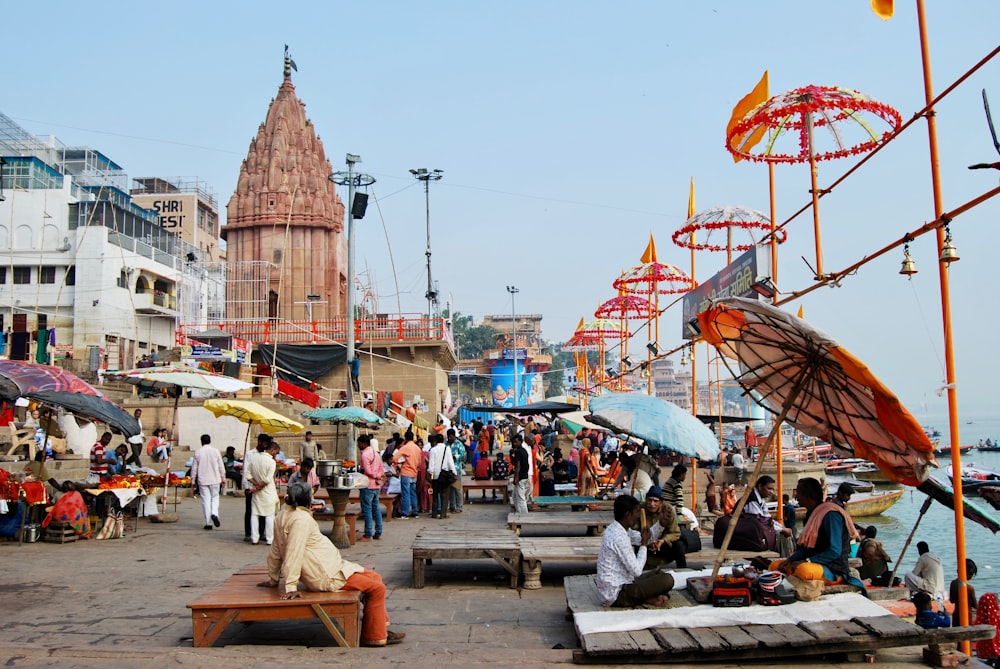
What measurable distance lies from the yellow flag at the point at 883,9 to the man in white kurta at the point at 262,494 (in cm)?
884

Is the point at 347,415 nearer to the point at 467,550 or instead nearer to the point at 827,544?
the point at 467,550

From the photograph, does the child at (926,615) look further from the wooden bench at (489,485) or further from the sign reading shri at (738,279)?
the wooden bench at (489,485)

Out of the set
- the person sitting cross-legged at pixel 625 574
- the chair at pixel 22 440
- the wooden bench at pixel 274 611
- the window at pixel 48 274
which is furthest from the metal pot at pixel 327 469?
the window at pixel 48 274

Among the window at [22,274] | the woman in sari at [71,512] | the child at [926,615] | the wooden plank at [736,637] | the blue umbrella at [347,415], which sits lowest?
the child at [926,615]

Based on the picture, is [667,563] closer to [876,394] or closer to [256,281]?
[876,394]

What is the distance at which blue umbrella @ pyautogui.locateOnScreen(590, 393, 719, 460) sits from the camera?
1099 centimetres

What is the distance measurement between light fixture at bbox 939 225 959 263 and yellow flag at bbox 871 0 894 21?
7.58 feet

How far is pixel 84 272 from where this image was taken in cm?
3478

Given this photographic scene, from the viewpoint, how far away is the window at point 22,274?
3519cm

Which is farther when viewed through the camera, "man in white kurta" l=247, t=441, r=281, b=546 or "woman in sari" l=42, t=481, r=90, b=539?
"woman in sari" l=42, t=481, r=90, b=539

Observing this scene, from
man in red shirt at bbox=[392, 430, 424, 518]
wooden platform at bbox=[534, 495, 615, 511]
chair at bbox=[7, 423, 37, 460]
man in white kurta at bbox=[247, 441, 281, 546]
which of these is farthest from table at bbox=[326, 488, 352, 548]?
chair at bbox=[7, 423, 37, 460]

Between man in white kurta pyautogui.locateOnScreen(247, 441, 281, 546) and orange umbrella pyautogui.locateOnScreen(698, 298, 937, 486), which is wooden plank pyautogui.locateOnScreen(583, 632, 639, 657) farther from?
man in white kurta pyautogui.locateOnScreen(247, 441, 281, 546)

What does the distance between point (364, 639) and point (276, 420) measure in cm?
982

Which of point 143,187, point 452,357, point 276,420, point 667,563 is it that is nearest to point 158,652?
point 667,563
